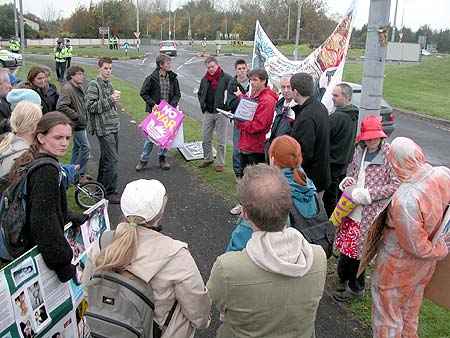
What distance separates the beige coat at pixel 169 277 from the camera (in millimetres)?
2367

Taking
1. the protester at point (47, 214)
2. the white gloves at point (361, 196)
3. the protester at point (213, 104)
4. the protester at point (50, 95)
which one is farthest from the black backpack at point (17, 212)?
the protester at point (213, 104)

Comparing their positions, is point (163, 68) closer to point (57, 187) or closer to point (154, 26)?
point (57, 187)

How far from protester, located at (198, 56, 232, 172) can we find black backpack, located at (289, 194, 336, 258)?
15.0 feet

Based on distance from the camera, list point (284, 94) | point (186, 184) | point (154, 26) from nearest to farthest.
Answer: point (284, 94), point (186, 184), point (154, 26)

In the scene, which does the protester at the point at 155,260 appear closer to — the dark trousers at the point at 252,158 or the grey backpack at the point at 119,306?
the grey backpack at the point at 119,306

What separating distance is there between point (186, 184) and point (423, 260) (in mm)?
5038

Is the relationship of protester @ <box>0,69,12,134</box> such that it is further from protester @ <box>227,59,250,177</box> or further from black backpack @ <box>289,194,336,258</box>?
black backpack @ <box>289,194,336,258</box>

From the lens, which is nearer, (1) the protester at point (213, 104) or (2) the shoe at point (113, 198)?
(2) the shoe at point (113, 198)

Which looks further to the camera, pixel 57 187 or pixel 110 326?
pixel 57 187

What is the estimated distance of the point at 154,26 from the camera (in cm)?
8919

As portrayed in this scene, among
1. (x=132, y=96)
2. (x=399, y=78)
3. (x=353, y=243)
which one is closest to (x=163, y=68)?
(x=353, y=243)

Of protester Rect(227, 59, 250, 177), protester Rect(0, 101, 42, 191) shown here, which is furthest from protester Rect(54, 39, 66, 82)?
protester Rect(0, 101, 42, 191)

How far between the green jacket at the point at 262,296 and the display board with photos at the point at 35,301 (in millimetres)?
1226

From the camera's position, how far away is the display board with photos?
8.87ft
